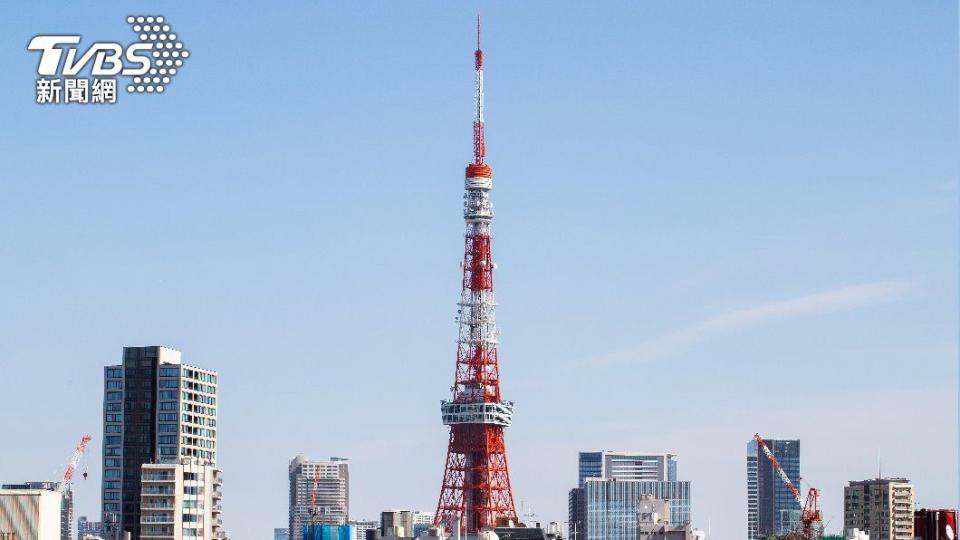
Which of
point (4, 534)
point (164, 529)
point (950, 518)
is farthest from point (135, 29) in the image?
point (164, 529)

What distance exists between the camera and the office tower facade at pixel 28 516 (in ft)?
552

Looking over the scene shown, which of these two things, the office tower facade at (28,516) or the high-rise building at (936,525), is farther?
the office tower facade at (28,516)

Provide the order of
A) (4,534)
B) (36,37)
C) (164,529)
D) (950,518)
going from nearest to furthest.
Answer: (36,37), (950,518), (4,534), (164,529)

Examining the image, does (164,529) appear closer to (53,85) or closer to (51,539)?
(51,539)

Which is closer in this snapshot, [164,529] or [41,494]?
[41,494]

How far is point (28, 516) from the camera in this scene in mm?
169250

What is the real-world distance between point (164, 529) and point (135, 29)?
94578 mm

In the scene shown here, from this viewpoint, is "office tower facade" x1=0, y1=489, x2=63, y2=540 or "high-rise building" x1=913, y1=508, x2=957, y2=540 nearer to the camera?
"high-rise building" x1=913, y1=508, x2=957, y2=540

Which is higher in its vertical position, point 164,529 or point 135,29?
point 135,29

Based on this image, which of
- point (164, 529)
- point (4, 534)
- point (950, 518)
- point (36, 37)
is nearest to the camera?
point (36, 37)

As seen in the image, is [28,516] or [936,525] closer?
[936,525]

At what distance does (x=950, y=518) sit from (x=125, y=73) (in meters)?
53.3

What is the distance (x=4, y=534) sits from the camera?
168 metres

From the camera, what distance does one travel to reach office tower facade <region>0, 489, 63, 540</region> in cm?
16838
